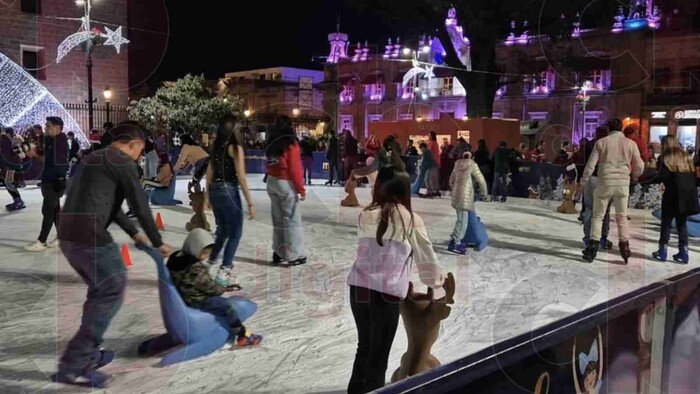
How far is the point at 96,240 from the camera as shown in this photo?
135 inches

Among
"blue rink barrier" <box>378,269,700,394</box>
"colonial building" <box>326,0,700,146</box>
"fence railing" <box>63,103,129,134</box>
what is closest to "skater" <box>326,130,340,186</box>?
"fence railing" <box>63,103,129,134</box>

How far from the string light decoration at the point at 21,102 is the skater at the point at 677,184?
14451 mm

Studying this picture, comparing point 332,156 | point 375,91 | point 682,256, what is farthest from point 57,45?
point 682,256

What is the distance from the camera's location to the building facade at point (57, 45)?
2486cm

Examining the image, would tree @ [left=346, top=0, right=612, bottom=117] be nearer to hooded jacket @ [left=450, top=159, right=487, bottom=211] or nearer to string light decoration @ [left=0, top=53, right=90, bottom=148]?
string light decoration @ [left=0, top=53, right=90, bottom=148]

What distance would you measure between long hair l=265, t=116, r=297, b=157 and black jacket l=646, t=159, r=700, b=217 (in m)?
4.12

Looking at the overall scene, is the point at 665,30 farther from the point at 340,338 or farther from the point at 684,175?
the point at 340,338

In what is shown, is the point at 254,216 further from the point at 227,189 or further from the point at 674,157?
the point at 674,157

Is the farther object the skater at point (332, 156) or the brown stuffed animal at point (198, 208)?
the skater at point (332, 156)

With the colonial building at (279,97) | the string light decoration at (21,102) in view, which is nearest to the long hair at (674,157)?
the string light decoration at (21,102)

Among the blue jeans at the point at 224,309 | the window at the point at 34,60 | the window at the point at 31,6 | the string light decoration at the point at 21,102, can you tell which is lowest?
the blue jeans at the point at 224,309

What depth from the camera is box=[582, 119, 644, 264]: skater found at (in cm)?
700

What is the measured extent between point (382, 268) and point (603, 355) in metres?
1.06

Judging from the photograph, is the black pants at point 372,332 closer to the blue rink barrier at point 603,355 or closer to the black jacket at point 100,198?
the blue rink barrier at point 603,355
